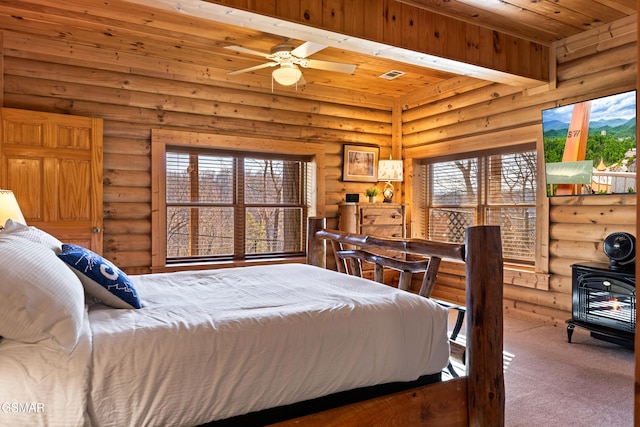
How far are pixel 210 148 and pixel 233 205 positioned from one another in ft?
2.46

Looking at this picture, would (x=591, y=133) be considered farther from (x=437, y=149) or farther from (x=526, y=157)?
(x=437, y=149)

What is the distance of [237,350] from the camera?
1.55 metres

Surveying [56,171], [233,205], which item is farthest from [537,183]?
[56,171]

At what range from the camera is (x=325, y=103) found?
18.5ft

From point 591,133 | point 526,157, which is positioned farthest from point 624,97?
point 526,157

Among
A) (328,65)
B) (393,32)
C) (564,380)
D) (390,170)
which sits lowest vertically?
(564,380)

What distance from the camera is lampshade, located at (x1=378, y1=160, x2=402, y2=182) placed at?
18.5ft

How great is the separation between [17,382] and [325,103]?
193 inches

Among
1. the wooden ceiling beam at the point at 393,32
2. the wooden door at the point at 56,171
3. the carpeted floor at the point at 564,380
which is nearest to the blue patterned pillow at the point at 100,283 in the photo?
the wooden ceiling beam at the point at 393,32

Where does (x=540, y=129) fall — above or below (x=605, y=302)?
above

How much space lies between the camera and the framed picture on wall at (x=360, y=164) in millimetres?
5809

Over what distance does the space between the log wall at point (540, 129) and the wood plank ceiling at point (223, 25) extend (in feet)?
0.88

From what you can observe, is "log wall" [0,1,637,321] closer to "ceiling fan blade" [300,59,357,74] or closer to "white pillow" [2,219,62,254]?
"ceiling fan blade" [300,59,357,74]

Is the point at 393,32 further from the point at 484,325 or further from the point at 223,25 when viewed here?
the point at 484,325
